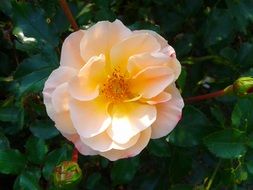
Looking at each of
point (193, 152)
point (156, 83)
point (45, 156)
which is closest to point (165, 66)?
point (156, 83)

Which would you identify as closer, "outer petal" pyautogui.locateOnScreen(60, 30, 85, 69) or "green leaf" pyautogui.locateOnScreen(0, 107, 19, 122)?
"outer petal" pyautogui.locateOnScreen(60, 30, 85, 69)

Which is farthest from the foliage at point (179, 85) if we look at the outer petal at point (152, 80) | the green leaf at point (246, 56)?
the outer petal at point (152, 80)

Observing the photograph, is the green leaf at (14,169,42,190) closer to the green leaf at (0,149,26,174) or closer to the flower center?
the green leaf at (0,149,26,174)

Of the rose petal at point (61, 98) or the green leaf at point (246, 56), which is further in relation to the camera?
the green leaf at point (246, 56)

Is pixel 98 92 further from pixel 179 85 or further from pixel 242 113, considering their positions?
pixel 242 113

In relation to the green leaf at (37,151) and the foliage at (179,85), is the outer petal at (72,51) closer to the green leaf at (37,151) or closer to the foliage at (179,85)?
the foliage at (179,85)

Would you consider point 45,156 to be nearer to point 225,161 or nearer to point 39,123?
point 39,123

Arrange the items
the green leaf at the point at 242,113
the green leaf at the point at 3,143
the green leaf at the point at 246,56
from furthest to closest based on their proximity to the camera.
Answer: the green leaf at the point at 246,56, the green leaf at the point at 3,143, the green leaf at the point at 242,113

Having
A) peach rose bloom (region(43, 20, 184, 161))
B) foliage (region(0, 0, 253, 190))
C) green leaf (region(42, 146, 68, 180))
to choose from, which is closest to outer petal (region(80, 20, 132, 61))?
peach rose bloom (region(43, 20, 184, 161))
